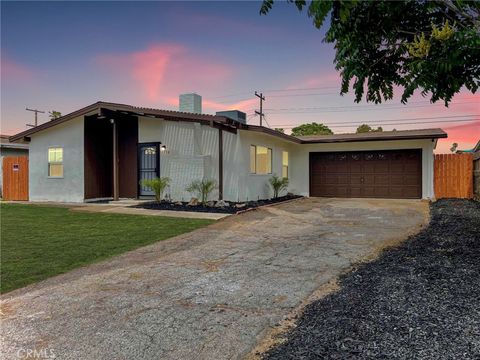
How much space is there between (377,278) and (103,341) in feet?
9.89

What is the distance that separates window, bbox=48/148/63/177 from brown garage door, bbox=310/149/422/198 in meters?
11.5

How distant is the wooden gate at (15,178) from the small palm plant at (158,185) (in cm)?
702

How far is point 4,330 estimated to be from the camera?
3072 millimetres

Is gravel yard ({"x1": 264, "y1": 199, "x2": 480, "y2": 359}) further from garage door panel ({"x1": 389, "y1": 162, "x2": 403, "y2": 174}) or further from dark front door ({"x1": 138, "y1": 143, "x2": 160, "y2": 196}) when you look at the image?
garage door panel ({"x1": 389, "y1": 162, "x2": 403, "y2": 174})

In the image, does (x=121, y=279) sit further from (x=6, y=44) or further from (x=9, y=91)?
(x=9, y=91)

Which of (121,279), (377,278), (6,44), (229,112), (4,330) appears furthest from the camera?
(229,112)

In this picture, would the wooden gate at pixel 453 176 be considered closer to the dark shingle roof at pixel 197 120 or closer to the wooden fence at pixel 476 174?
the wooden fence at pixel 476 174

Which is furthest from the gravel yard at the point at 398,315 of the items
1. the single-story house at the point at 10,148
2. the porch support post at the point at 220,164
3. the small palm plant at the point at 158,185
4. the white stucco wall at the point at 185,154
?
the single-story house at the point at 10,148

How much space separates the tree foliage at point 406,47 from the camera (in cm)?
351

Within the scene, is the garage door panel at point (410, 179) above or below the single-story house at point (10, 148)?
below

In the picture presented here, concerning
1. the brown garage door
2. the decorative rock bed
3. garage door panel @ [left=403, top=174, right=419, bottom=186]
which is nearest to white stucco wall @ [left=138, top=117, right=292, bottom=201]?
the decorative rock bed

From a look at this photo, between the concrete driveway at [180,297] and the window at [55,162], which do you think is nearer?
the concrete driveway at [180,297]

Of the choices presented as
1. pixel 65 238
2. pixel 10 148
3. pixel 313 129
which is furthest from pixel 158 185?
pixel 313 129

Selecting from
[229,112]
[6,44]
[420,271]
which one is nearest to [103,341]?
[420,271]
